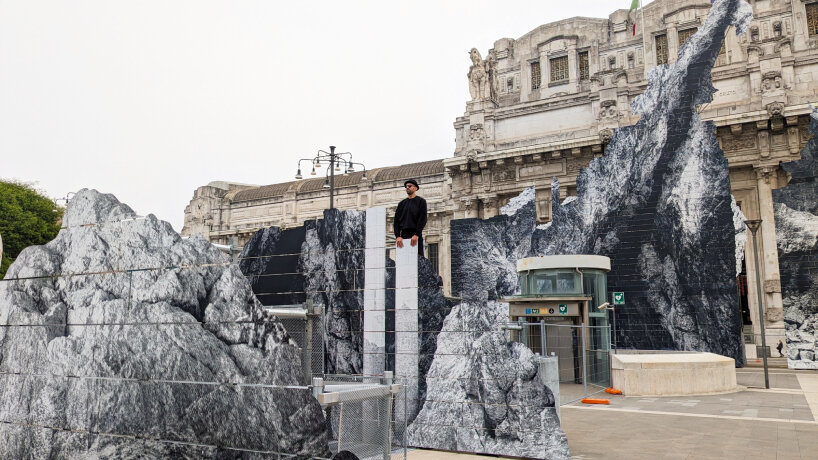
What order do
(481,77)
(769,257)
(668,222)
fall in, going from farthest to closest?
1. (481,77)
2. (769,257)
3. (668,222)

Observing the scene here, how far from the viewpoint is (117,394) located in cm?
676

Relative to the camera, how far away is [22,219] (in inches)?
1490

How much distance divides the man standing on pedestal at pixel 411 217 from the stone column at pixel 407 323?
144mm

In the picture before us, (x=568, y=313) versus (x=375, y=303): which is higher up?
(x=375, y=303)

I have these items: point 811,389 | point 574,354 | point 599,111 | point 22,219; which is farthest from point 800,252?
point 22,219

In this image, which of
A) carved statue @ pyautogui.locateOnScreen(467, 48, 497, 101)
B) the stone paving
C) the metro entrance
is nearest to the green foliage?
carved statue @ pyautogui.locateOnScreen(467, 48, 497, 101)

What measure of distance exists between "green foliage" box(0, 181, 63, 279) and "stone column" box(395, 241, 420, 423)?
35.1 m

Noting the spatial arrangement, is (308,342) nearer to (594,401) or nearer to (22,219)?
(594,401)

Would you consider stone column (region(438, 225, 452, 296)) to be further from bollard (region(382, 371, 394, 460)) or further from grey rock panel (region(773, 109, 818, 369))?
bollard (region(382, 371, 394, 460))

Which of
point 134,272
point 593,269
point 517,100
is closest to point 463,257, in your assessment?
point 593,269

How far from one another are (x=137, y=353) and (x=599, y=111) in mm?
24396

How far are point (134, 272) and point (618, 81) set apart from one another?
24.6 meters

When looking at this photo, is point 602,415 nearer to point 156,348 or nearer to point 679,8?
point 156,348

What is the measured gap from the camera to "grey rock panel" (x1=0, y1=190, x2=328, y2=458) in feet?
20.0
